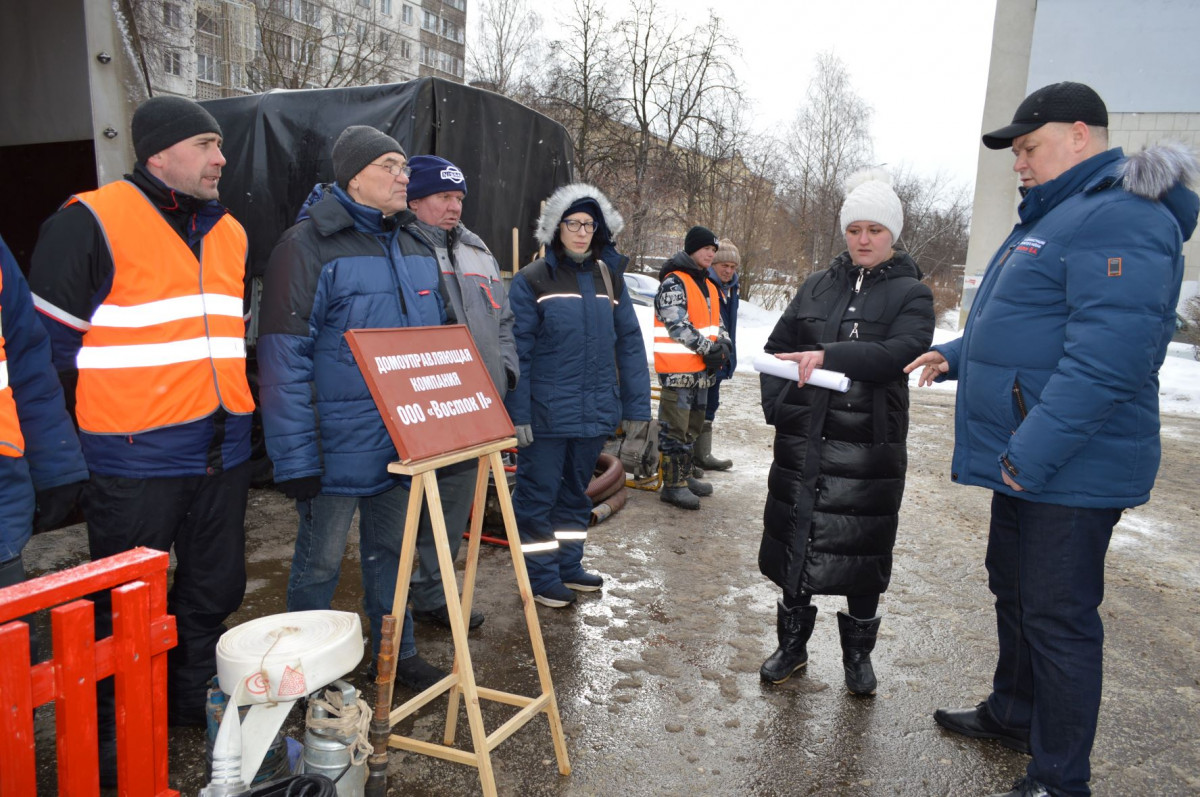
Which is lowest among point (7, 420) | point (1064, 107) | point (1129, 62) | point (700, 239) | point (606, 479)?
point (606, 479)

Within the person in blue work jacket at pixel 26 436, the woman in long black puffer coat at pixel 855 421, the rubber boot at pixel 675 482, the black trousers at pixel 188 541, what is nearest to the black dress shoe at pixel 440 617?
the black trousers at pixel 188 541

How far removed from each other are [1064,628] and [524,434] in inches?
93.6

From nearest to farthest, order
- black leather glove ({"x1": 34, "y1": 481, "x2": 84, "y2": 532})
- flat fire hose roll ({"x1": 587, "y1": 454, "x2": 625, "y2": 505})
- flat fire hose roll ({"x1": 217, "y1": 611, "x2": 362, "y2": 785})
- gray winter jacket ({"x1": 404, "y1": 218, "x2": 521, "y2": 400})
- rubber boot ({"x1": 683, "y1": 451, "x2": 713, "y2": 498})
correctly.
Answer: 1. flat fire hose roll ({"x1": 217, "y1": 611, "x2": 362, "y2": 785})
2. black leather glove ({"x1": 34, "y1": 481, "x2": 84, "y2": 532})
3. gray winter jacket ({"x1": 404, "y1": 218, "x2": 521, "y2": 400})
4. flat fire hose roll ({"x1": 587, "y1": 454, "x2": 625, "y2": 505})
5. rubber boot ({"x1": 683, "y1": 451, "x2": 713, "y2": 498})

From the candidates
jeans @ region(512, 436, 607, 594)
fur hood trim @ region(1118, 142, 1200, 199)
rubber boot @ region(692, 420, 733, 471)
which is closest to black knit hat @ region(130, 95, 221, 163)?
jeans @ region(512, 436, 607, 594)

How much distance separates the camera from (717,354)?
5.74 metres

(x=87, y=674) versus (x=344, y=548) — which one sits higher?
(x=87, y=674)

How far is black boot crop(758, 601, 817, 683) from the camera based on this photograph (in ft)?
10.8

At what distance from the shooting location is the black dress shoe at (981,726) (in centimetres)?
289

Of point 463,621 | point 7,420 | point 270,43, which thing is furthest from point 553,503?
point 270,43

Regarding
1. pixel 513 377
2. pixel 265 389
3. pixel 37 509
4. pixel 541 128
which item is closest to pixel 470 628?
pixel 513 377

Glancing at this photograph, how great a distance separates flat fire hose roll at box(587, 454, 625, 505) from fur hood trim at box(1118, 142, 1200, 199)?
12.0ft

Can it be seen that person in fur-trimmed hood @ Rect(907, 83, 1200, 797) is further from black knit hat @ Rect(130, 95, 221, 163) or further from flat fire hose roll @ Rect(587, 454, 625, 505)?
flat fire hose roll @ Rect(587, 454, 625, 505)

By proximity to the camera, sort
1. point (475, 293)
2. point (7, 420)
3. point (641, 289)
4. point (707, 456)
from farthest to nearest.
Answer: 1. point (641, 289)
2. point (707, 456)
3. point (475, 293)
4. point (7, 420)

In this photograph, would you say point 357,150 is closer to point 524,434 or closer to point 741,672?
point 524,434
